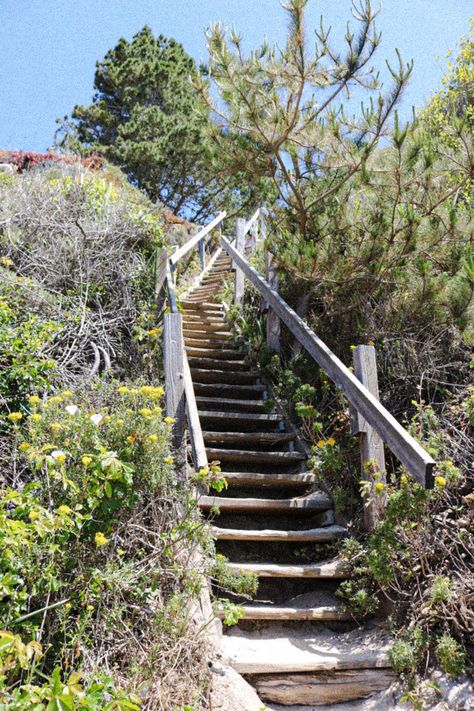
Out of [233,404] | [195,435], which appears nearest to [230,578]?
[195,435]

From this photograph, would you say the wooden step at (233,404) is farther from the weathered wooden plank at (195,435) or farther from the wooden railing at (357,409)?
the weathered wooden plank at (195,435)

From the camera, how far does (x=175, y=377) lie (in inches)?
185

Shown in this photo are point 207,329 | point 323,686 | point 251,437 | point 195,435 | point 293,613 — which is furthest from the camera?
point 207,329

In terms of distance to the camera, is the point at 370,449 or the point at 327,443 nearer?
the point at 370,449

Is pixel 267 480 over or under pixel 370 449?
under

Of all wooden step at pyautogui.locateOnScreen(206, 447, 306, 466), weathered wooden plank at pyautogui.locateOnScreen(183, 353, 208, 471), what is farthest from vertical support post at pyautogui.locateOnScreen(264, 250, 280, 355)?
weathered wooden plank at pyautogui.locateOnScreen(183, 353, 208, 471)

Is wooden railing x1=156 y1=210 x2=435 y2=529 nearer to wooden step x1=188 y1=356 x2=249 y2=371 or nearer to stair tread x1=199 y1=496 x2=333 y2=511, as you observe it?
stair tread x1=199 y1=496 x2=333 y2=511

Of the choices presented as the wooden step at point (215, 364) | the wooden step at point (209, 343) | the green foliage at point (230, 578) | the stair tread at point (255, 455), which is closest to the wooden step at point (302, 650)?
the green foliage at point (230, 578)

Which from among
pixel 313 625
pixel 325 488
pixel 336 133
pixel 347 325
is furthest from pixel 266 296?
pixel 313 625

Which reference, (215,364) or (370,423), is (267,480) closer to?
(370,423)

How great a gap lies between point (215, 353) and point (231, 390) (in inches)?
31.7

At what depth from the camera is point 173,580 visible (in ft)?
11.6

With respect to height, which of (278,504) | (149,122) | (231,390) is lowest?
(278,504)

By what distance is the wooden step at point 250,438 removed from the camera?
208 inches
